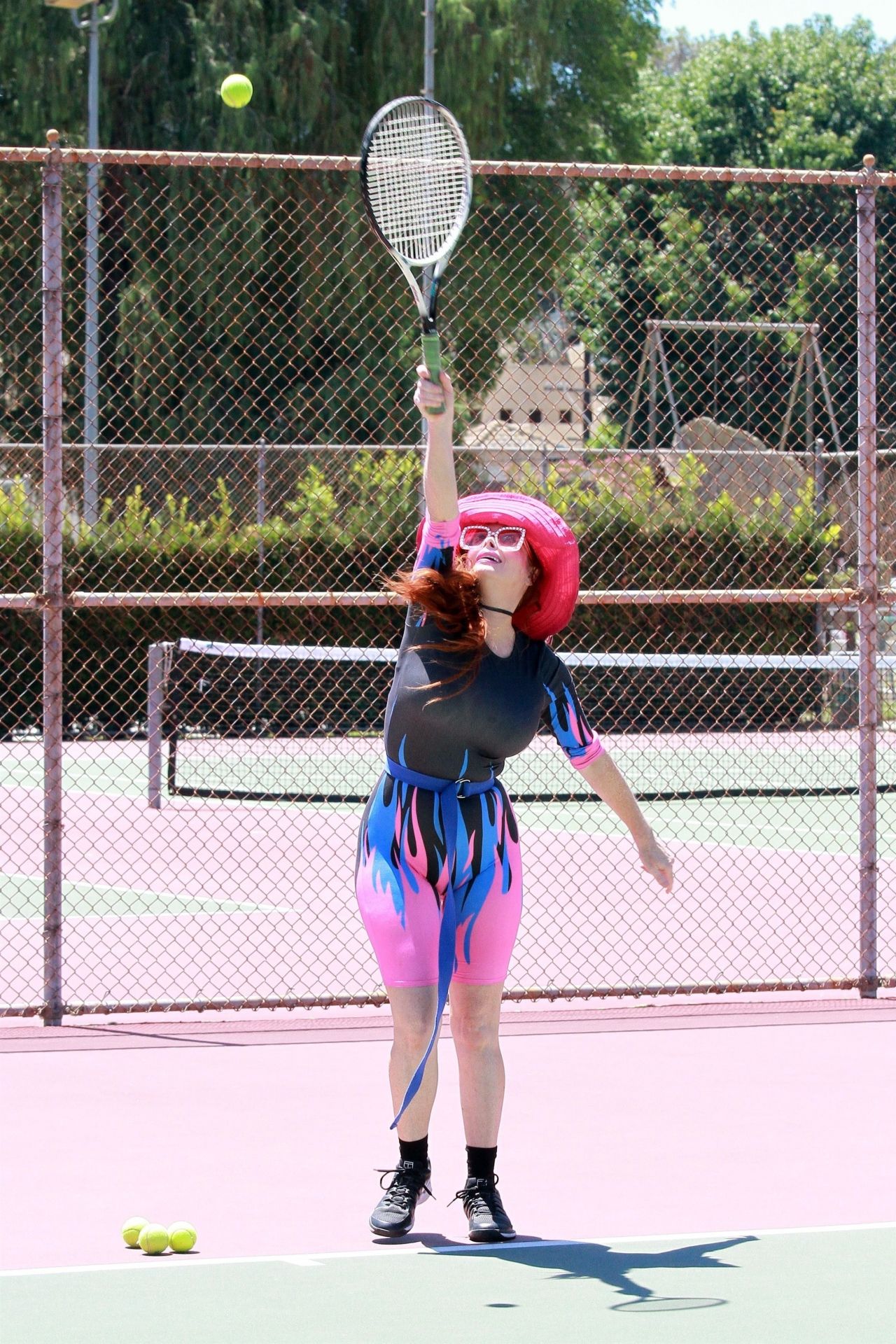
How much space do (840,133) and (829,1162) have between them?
44905mm

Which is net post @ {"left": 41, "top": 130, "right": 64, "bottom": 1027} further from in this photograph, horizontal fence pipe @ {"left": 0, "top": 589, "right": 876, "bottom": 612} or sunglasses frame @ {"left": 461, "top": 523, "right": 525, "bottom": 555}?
sunglasses frame @ {"left": 461, "top": 523, "right": 525, "bottom": 555}

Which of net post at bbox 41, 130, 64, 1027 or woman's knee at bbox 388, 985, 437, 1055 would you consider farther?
net post at bbox 41, 130, 64, 1027

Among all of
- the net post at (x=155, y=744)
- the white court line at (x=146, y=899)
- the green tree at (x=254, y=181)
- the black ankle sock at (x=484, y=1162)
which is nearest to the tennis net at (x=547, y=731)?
the net post at (x=155, y=744)

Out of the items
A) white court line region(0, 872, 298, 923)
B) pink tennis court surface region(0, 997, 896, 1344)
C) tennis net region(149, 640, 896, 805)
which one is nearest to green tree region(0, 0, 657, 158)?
tennis net region(149, 640, 896, 805)

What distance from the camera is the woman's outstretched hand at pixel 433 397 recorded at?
414 centimetres

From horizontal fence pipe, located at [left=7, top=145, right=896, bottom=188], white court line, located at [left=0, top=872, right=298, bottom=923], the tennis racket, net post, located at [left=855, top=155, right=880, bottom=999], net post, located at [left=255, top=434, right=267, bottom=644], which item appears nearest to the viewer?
the tennis racket

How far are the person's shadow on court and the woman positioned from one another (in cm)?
7

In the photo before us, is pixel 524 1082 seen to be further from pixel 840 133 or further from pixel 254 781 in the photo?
pixel 840 133

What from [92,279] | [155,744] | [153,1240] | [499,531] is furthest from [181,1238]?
[92,279]

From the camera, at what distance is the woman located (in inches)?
170

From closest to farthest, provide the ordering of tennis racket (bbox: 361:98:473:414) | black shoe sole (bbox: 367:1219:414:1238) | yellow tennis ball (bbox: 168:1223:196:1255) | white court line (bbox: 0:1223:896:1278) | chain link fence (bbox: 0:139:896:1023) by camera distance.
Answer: white court line (bbox: 0:1223:896:1278) → yellow tennis ball (bbox: 168:1223:196:1255) → black shoe sole (bbox: 367:1219:414:1238) → tennis racket (bbox: 361:98:473:414) → chain link fence (bbox: 0:139:896:1023)

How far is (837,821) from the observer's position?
12.9m

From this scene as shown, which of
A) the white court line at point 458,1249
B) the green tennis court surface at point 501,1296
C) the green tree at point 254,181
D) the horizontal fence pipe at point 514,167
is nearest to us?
the green tennis court surface at point 501,1296

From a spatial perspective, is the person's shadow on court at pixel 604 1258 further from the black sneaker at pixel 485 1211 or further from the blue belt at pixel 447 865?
Answer: the blue belt at pixel 447 865
